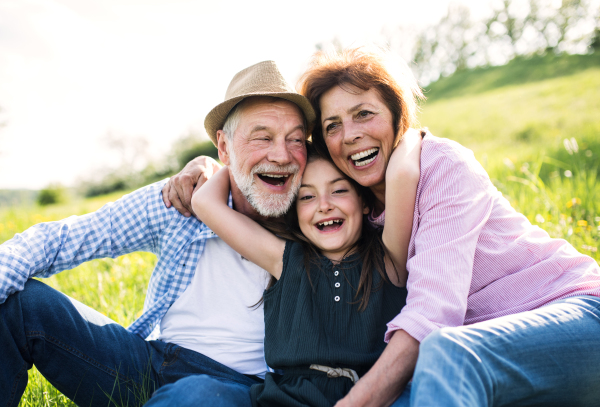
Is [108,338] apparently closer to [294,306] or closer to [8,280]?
[8,280]

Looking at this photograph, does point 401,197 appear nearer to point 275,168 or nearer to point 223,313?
point 275,168

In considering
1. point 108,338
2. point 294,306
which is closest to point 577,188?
point 294,306

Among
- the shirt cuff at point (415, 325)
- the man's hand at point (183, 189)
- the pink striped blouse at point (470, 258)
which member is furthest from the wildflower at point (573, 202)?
the man's hand at point (183, 189)

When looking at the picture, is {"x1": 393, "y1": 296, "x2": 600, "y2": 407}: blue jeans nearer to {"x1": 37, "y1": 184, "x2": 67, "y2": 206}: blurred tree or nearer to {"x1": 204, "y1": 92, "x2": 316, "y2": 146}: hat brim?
{"x1": 204, "y1": 92, "x2": 316, "y2": 146}: hat brim

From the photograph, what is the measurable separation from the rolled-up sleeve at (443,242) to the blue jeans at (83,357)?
40.0 inches

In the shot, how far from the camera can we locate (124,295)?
449 centimetres

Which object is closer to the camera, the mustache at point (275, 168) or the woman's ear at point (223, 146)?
the mustache at point (275, 168)

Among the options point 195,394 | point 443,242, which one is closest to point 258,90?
point 443,242

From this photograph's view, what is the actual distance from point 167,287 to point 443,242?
5.95 ft

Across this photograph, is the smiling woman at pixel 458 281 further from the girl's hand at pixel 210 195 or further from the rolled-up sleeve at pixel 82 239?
the rolled-up sleeve at pixel 82 239

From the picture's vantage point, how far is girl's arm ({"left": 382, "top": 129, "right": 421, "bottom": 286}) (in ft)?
7.24

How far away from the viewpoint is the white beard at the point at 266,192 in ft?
9.28

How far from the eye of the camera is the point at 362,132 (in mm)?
2617

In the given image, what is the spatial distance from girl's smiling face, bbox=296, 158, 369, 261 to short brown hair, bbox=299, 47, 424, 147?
1.40 feet
